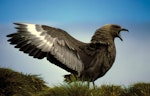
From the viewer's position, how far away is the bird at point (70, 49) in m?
10.3

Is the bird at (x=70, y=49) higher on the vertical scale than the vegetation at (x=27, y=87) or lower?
higher

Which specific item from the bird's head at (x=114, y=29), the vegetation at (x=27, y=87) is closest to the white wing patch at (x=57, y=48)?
the bird's head at (x=114, y=29)

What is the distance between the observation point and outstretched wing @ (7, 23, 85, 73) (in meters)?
10.2

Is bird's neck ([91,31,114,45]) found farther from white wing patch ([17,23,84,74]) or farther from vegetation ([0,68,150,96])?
vegetation ([0,68,150,96])

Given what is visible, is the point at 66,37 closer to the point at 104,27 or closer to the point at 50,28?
the point at 50,28

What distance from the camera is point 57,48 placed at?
1034 centimetres

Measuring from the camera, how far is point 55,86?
1102cm

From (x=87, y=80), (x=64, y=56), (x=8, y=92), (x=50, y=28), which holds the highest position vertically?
(x=50, y=28)

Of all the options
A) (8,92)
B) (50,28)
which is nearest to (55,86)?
(50,28)

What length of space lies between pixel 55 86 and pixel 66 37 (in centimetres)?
145

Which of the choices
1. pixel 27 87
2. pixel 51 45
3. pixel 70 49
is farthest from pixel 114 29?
pixel 27 87

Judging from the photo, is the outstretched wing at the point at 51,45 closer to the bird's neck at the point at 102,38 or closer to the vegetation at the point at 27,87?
the bird's neck at the point at 102,38

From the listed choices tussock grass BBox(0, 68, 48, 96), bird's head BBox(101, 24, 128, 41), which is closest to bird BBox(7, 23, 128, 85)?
bird's head BBox(101, 24, 128, 41)

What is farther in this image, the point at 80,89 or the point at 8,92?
the point at 8,92
